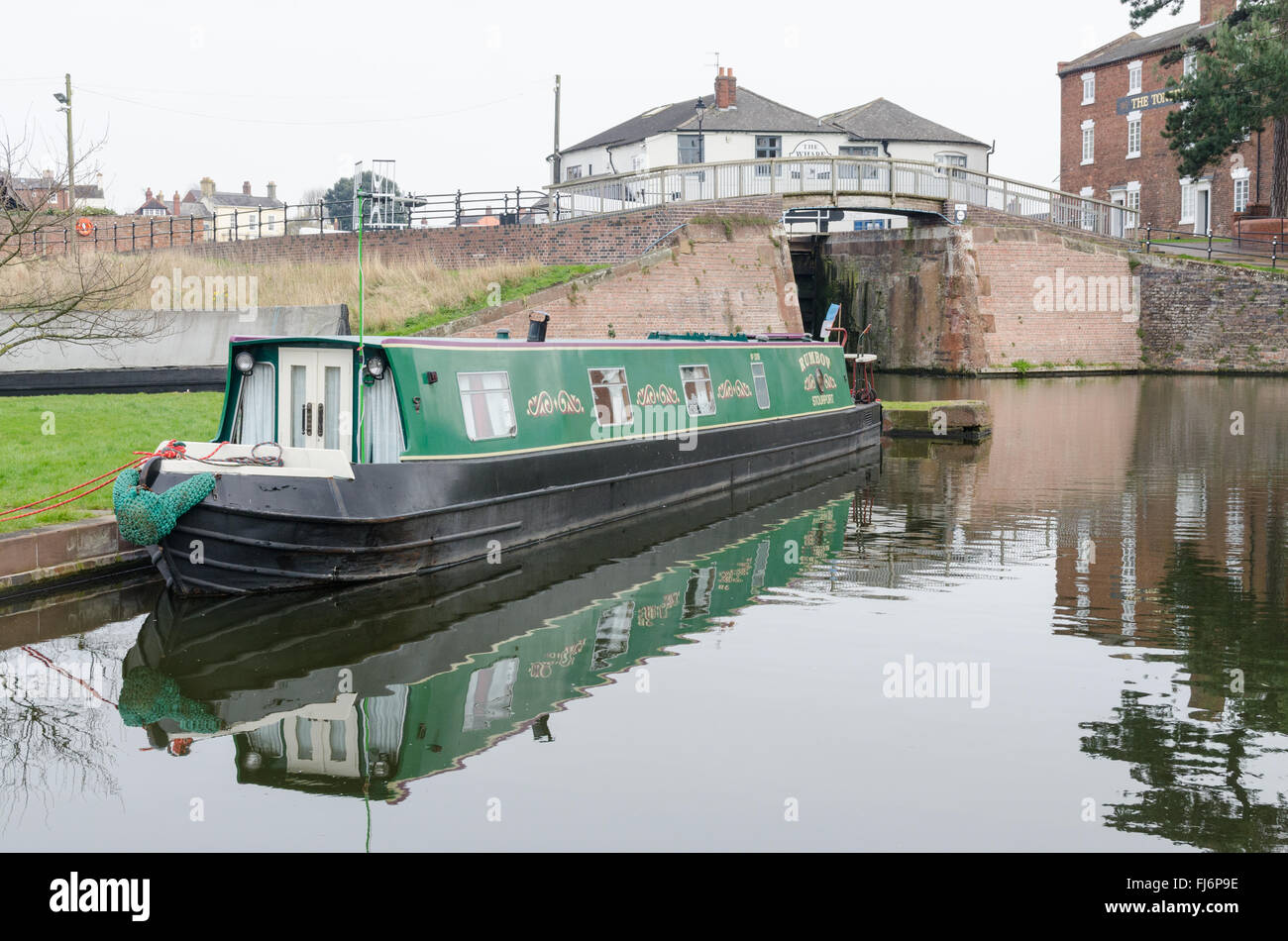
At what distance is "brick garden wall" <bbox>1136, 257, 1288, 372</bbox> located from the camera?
33.2 meters

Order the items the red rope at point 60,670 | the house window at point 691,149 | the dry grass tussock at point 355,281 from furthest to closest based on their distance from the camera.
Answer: the house window at point 691,149 → the dry grass tussock at point 355,281 → the red rope at point 60,670

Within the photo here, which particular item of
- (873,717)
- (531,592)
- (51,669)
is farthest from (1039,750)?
(51,669)

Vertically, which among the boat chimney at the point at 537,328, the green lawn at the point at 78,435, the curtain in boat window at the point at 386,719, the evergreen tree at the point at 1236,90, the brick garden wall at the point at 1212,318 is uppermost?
the evergreen tree at the point at 1236,90

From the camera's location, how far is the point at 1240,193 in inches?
1663

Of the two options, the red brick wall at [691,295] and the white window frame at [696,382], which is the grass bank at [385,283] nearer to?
the red brick wall at [691,295]

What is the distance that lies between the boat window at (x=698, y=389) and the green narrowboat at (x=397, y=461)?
564 millimetres

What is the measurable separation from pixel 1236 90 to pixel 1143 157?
10865mm

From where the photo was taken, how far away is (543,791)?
6051mm

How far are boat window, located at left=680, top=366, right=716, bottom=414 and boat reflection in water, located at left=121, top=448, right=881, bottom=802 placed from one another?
2882 millimetres

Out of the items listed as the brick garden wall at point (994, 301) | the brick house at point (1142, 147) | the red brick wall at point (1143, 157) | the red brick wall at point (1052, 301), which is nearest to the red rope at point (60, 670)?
the brick garden wall at point (994, 301)

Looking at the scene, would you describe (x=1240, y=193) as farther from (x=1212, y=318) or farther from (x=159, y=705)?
(x=159, y=705)

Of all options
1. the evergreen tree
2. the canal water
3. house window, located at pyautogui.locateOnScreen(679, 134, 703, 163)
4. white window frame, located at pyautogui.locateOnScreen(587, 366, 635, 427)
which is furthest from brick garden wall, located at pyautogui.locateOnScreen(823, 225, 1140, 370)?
the canal water

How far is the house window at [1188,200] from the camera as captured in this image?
44.3 meters

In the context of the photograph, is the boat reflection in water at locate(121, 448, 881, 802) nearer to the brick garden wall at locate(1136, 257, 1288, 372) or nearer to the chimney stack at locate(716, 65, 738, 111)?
A: the brick garden wall at locate(1136, 257, 1288, 372)
